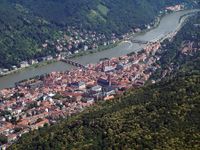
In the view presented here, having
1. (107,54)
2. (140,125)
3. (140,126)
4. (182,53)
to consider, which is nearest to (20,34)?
(107,54)

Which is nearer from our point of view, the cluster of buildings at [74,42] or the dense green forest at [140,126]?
the dense green forest at [140,126]

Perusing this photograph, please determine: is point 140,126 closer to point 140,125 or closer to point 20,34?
point 140,125

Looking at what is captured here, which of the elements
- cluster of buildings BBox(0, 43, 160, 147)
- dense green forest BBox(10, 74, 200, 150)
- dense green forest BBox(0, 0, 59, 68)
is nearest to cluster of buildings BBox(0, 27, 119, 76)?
dense green forest BBox(0, 0, 59, 68)

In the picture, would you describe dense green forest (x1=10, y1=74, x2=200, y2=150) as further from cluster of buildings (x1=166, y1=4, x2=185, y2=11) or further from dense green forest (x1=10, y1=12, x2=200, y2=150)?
cluster of buildings (x1=166, y1=4, x2=185, y2=11)

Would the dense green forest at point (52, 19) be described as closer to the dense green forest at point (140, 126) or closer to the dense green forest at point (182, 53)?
the dense green forest at point (182, 53)

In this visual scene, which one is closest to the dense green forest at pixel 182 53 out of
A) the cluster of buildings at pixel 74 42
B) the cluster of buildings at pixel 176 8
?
the cluster of buildings at pixel 74 42

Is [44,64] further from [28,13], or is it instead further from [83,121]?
[83,121]
